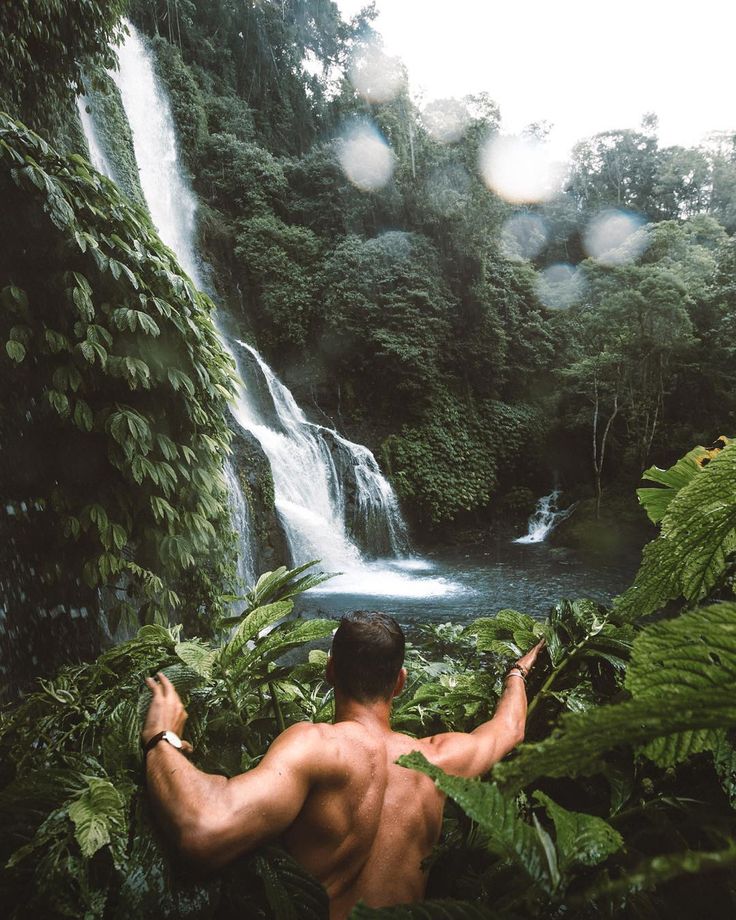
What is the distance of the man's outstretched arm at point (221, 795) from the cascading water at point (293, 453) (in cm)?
672

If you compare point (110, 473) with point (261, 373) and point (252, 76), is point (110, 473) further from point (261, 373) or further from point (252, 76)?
point (252, 76)

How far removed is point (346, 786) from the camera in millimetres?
1018

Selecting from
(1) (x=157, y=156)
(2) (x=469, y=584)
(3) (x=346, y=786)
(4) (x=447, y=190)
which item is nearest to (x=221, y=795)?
(3) (x=346, y=786)

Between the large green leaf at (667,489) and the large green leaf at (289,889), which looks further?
the large green leaf at (667,489)

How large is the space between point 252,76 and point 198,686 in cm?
2352

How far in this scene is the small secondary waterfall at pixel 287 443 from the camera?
1005cm

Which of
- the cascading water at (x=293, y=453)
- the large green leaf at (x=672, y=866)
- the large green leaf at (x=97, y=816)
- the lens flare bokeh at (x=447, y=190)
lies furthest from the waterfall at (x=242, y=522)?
the lens flare bokeh at (x=447, y=190)

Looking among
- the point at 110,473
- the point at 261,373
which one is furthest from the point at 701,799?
the point at 261,373

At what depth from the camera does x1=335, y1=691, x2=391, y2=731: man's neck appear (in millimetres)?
1150

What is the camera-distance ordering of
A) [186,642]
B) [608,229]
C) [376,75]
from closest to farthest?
[186,642] < [376,75] < [608,229]

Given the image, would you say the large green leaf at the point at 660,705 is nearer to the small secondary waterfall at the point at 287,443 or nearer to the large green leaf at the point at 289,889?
the large green leaf at the point at 289,889

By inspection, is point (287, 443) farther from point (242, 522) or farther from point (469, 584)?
point (469, 584)

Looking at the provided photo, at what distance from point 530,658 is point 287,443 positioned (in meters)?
9.99

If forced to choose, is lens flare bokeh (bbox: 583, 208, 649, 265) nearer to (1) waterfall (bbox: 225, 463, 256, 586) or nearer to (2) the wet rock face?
(2) the wet rock face
